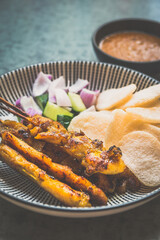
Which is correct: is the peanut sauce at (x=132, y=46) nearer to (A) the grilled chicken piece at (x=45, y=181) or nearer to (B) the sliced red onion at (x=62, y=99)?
(B) the sliced red onion at (x=62, y=99)

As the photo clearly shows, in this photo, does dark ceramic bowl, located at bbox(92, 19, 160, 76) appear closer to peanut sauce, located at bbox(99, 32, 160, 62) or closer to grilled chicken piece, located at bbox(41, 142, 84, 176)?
peanut sauce, located at bbox(99, 32, 160, 62)

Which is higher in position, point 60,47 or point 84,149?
point 60,47

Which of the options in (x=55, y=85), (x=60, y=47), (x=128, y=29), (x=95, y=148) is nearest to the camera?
(x=95, y=148)

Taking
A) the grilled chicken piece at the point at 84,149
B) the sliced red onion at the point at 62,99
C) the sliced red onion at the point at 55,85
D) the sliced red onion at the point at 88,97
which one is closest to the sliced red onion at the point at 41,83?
the sliced red onion at the point at 55,85

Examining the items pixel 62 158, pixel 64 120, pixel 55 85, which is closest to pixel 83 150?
pixel 62 158

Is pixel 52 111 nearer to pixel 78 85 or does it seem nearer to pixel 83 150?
pixel 78 85

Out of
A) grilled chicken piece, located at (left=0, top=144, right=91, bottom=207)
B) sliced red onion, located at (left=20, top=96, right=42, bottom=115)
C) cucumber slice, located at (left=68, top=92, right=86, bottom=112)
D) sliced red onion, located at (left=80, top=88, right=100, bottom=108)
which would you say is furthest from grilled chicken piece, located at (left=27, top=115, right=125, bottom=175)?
sliced red onion, located at (left=80, top=88, right=100, bottom=108)
